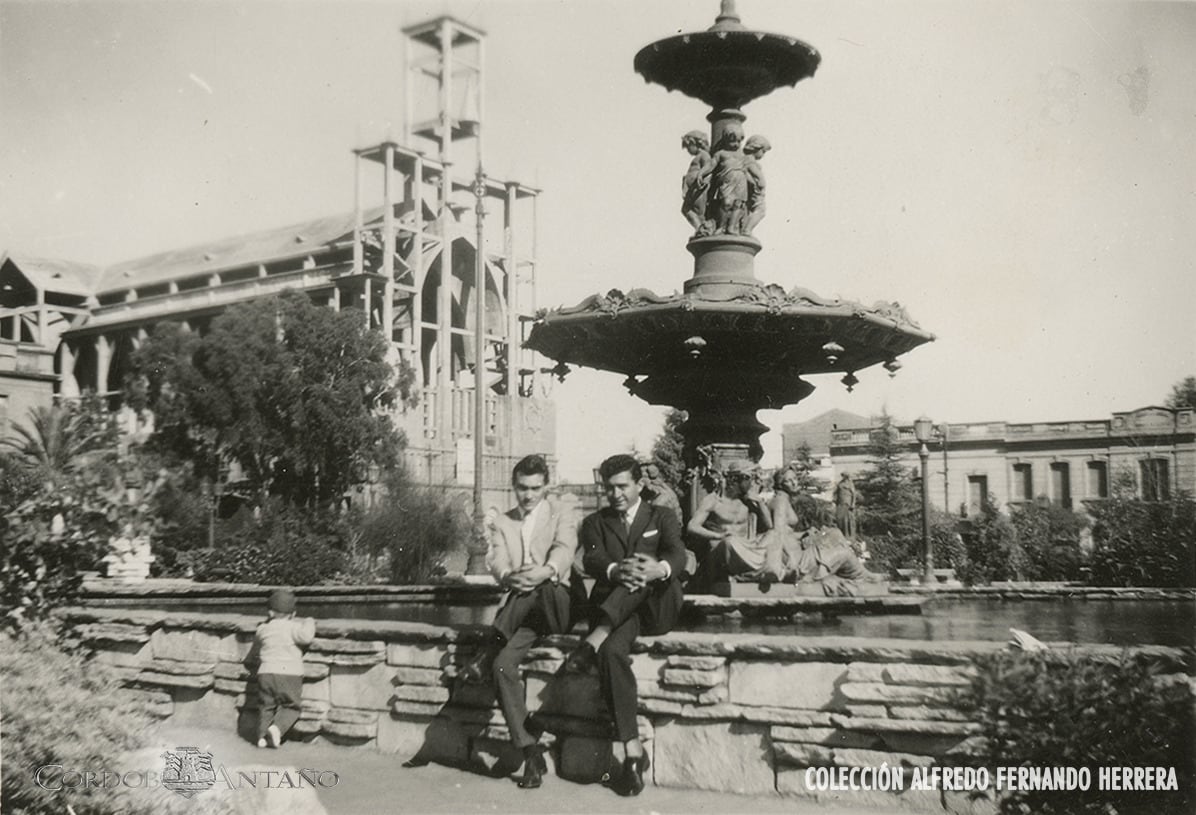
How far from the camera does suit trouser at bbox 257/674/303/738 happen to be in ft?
25.1

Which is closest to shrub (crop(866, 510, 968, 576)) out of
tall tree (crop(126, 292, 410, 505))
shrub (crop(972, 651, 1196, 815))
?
tall tree (crop(126, 292, 410, 505))

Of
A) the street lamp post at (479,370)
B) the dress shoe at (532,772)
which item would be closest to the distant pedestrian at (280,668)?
the dress shoe at (532,772)

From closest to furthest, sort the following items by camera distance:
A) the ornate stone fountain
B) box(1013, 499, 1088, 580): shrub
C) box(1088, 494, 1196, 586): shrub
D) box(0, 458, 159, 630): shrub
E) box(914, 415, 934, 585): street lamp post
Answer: box(0, 458, 159, 630): shrub → the ornate stone fountain → box(1088, 494, 1196, 586): shrub → box(914, 415, 934, 585): street lamp post → box(1013, 499, 1088, 580): shrub

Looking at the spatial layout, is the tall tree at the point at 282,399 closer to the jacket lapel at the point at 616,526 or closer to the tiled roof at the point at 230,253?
the tiled roof at the point at 230,253

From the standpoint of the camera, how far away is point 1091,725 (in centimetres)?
506

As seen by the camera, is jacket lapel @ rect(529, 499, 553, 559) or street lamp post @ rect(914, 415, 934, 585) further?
street lamp post @ rect(914, 415, 934, 585)

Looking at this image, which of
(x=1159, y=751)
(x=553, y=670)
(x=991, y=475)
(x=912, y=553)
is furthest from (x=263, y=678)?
(x=991, y=475)

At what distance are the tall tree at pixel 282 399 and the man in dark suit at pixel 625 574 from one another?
33267mm

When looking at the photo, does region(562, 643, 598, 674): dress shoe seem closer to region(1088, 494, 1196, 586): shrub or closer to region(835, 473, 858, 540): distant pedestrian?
region(835, 473, 858, 540): distant pedestrian

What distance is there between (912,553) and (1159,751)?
100 feet

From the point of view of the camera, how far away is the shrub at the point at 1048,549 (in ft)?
76.2

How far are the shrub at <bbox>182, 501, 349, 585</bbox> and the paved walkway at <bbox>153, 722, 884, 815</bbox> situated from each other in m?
21.7

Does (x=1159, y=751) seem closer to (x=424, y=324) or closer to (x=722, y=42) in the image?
(x=722, y=42)

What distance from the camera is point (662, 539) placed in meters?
6.71
